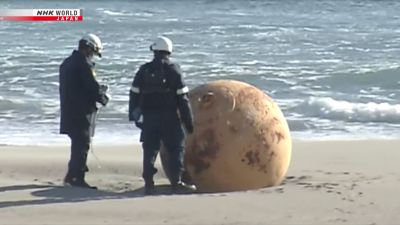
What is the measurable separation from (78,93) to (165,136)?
3.81 ft

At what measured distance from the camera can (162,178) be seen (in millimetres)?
10375

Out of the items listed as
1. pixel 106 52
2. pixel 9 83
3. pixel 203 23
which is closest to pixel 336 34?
pixel 203 23

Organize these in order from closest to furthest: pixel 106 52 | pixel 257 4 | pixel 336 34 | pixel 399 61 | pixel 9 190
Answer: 1. pixel 9 190
2. pixel 399 61
3. pixel 106 52
4. pixel 336 34
5. pixel 257 4

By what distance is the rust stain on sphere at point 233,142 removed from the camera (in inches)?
351

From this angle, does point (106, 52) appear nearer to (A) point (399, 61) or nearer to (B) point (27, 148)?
(A) point (399, 61)

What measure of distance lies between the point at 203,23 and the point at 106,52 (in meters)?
10.0

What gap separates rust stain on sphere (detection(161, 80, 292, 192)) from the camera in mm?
8906

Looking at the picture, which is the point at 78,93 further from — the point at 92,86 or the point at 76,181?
the point at 76,181

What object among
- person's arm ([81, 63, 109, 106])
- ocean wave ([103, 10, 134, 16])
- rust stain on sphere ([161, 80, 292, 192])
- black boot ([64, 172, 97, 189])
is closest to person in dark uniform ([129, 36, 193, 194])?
rust stain on sphere ([161, 80, 292, 192])

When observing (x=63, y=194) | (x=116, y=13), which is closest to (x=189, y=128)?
(x=63, y=194)

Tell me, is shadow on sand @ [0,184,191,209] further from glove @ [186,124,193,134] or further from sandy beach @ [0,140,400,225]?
glove @ [186,124,193,134]

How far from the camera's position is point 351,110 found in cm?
1605

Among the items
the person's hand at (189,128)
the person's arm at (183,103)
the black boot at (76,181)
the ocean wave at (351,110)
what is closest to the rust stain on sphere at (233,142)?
the person's hand at (189,128)

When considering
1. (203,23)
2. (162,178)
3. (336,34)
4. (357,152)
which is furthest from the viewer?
(203,23)
